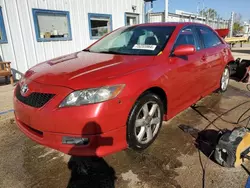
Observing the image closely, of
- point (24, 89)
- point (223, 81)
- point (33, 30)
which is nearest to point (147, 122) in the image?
point (24, 89)

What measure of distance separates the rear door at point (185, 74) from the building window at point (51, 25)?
206 inches

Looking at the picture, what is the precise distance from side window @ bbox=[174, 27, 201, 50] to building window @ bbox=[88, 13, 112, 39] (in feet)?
18.1

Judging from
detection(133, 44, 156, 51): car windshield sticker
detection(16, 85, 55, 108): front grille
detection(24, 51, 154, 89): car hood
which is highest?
detection(133, 44, 156, 51): car windshield sticker

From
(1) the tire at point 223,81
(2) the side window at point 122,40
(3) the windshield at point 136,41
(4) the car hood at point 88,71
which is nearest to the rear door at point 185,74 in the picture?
(3) the windshield at point 136,41

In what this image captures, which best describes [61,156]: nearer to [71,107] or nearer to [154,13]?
[71,107]

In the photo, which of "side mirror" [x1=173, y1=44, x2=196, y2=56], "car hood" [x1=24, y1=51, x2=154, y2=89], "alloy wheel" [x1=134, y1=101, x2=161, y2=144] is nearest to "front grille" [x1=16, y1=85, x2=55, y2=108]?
"car hood" [x1=24, y1=51, x2=154, y2=89]

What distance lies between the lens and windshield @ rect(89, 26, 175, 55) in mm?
3013

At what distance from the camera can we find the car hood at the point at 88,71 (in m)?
2.17

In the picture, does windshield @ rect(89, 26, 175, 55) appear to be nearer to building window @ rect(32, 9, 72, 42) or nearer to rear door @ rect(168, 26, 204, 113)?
rear door @ rect(168, 26, 204, 113)

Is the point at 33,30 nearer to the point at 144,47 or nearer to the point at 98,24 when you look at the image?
the point at 98,24

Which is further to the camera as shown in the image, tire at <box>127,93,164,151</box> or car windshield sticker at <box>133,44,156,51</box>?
car windshield sticker at <box>133,44,156,51</box>

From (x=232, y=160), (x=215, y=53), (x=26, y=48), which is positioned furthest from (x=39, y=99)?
(x=26, y=48)

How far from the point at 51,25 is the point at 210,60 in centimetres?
561

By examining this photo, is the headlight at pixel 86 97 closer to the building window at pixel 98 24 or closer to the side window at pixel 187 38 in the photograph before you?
the side window at pixel 187 38
